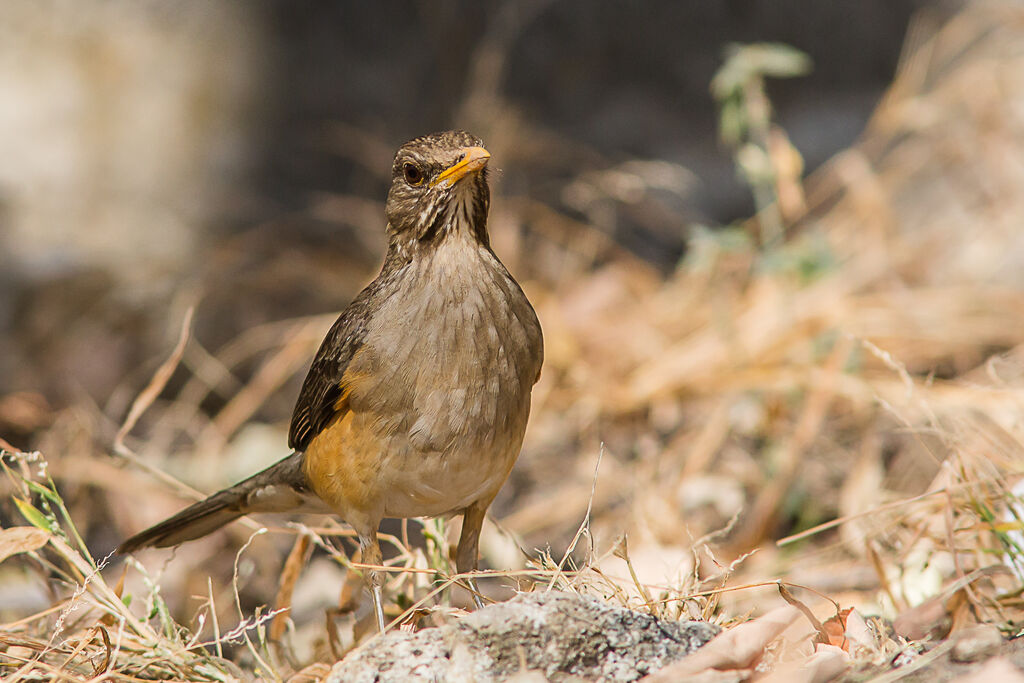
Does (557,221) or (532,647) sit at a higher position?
(557,221)

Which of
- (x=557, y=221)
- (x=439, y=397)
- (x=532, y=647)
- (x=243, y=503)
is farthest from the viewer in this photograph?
(x=557, y=221)

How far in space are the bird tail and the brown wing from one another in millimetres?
180

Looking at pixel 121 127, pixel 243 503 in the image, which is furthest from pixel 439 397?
pixel 121 127

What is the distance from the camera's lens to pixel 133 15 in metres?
7.17

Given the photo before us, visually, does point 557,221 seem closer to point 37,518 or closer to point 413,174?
point 413,174

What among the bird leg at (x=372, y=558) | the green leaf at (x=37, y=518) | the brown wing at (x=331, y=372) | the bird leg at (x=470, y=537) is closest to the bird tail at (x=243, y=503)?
the brown wing at (x=331, y=372)

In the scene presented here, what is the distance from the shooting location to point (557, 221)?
7.85 m

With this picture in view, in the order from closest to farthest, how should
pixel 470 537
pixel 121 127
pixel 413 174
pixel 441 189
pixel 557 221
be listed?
1. pixel 441 189
2. pixel 413 174
3. pixel 470 537
4. pixel 121 127
5. pixel 557 221

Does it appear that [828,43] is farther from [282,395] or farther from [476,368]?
[476,368]

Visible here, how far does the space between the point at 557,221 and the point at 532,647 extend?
18.1 feet

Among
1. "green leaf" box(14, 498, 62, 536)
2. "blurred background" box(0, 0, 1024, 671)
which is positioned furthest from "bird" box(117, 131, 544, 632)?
"blurred background" box(0, 0, 1024, 671)

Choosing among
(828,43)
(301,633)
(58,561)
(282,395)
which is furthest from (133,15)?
(828,43)

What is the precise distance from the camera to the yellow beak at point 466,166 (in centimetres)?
339

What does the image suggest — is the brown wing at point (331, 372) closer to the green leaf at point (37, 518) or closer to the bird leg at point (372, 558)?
the bird leg at point (372, 558)
